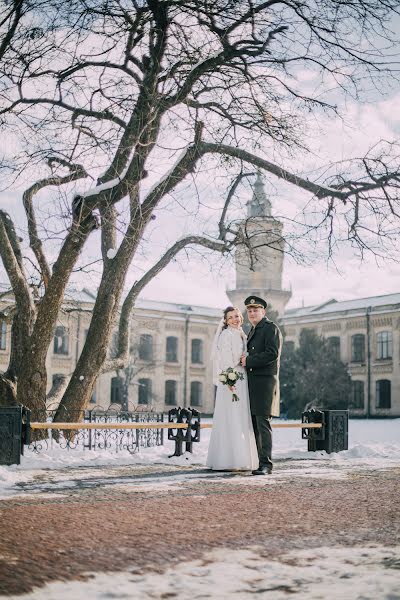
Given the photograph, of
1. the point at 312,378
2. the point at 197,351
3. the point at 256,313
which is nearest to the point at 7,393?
the point at 256,313

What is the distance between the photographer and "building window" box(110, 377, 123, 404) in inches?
1649

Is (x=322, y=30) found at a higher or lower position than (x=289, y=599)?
higher

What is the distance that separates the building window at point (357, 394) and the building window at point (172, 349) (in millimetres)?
11930

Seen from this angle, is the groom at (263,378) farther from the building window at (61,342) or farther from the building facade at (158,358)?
the building window at (61,342)

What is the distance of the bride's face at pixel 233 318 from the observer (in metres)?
8.34

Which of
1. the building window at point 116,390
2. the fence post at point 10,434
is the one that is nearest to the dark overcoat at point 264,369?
the fence post at point 10,434

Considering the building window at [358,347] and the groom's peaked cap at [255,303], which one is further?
the building window at [358,347]

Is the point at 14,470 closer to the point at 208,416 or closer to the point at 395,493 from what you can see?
the point at 395,493

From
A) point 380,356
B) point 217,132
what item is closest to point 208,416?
point 380,356

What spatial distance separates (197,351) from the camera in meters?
46.4

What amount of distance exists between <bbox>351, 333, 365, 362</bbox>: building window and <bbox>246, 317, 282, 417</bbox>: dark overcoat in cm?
3498

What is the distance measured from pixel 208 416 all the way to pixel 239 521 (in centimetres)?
3979

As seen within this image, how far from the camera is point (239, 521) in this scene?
462 cm

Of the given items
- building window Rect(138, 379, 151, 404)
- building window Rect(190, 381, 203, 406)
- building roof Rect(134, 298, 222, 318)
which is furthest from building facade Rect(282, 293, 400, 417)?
building window Rect(138, 379, 151, 404)
